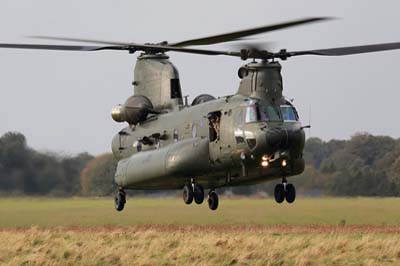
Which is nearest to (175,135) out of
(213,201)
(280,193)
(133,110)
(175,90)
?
(213,201)

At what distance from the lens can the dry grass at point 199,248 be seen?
45781 millimetres

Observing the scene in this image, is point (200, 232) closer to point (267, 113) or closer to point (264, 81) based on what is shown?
point (264, 81)

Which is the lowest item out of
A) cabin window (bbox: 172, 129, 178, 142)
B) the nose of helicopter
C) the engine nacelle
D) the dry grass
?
the dry grass

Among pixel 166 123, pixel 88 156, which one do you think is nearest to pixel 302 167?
pixel 166 123

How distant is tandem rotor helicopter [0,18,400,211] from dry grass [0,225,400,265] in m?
8.97

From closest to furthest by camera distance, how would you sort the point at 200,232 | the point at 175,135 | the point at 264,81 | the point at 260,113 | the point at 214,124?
1. the point at 260,113
2. the point at 264,81
3. the point at 214,124
4. the point at 175,135
5. the point at 200,232

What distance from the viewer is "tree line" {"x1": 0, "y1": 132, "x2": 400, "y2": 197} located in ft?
152

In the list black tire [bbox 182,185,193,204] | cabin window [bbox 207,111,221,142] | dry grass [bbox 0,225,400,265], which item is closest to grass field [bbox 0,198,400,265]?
dry grass [bbox 0,225,400,265]

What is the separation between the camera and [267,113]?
32562 mm

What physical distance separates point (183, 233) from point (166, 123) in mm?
19690

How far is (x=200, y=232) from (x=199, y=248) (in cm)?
869

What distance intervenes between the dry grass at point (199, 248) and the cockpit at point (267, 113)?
524 inches

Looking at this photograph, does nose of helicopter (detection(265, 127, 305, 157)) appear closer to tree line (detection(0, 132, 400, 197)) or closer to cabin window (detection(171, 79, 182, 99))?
cabin window (detection(171, 79, 182, 99))

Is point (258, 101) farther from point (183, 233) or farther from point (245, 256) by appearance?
point (183, 233)
